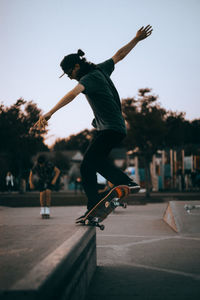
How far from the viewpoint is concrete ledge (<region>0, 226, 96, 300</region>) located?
58.4 inches

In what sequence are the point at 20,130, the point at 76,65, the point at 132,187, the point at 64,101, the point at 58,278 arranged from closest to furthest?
the point at 58,278 → the point at 64,101 → the point at 76,65 → the point at 132,187 → the point at 20,130

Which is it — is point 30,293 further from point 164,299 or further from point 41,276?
point 164,299

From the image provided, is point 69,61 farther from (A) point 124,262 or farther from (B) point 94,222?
(A) point 124,262

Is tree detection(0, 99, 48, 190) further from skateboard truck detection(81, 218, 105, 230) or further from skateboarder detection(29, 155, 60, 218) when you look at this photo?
skateboard truck detection(81, 218, 105, 230)

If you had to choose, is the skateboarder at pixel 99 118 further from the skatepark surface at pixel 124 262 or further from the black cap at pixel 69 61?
the skatepark surface at pixel 124 262

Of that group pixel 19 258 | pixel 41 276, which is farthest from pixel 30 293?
pixel 19 258

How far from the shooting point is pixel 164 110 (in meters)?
26.0

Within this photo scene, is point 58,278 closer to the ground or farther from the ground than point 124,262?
farther from the ground

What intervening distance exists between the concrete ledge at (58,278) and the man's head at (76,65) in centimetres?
206

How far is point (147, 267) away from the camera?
3.84 m

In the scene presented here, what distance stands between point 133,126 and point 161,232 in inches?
693

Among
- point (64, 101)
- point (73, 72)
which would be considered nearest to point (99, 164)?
point (64, 101)

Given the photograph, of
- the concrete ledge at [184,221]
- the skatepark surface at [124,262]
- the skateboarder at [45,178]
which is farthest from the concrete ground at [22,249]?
A: the skateboarder at [45,178]

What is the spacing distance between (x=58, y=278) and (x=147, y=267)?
2.30m
